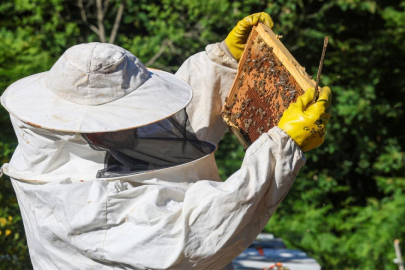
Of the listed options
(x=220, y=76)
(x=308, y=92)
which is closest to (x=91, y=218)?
(x=308, y=92)

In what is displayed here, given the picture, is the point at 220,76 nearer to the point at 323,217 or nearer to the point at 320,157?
the point at 323,217

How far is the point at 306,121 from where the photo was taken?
2264 millimetres

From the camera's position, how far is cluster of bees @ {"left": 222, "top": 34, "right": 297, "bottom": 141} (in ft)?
9.34

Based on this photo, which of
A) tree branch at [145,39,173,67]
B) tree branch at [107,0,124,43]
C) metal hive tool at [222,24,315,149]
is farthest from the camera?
tree branch at [107,0,124,43]

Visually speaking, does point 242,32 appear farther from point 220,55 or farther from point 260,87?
point 260,87

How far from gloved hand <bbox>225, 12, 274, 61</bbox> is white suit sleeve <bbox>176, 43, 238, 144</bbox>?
0.05 m

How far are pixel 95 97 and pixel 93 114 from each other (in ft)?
0.30

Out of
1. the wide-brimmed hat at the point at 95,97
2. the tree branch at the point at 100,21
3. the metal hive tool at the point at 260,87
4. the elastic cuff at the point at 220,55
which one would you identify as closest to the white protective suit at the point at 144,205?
the wide-brimmed hat at the point at 95,97

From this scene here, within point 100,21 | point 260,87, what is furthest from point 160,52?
point 260,87

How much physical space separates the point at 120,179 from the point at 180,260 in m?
0.43

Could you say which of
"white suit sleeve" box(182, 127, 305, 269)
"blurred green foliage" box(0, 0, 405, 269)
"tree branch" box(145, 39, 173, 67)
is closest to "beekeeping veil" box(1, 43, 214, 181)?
"white suit sleeve" box(182, 127, 305, 269)

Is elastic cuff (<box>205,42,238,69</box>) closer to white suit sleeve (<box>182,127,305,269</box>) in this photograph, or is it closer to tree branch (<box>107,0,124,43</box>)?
white suit sleeve (<box>182,127,305,269</box>)

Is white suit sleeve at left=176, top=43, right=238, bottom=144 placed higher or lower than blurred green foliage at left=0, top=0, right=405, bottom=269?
higher

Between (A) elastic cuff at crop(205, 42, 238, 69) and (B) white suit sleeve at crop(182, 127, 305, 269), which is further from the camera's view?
(A) elastic cuff at crop(205, 42, 238, 69)
